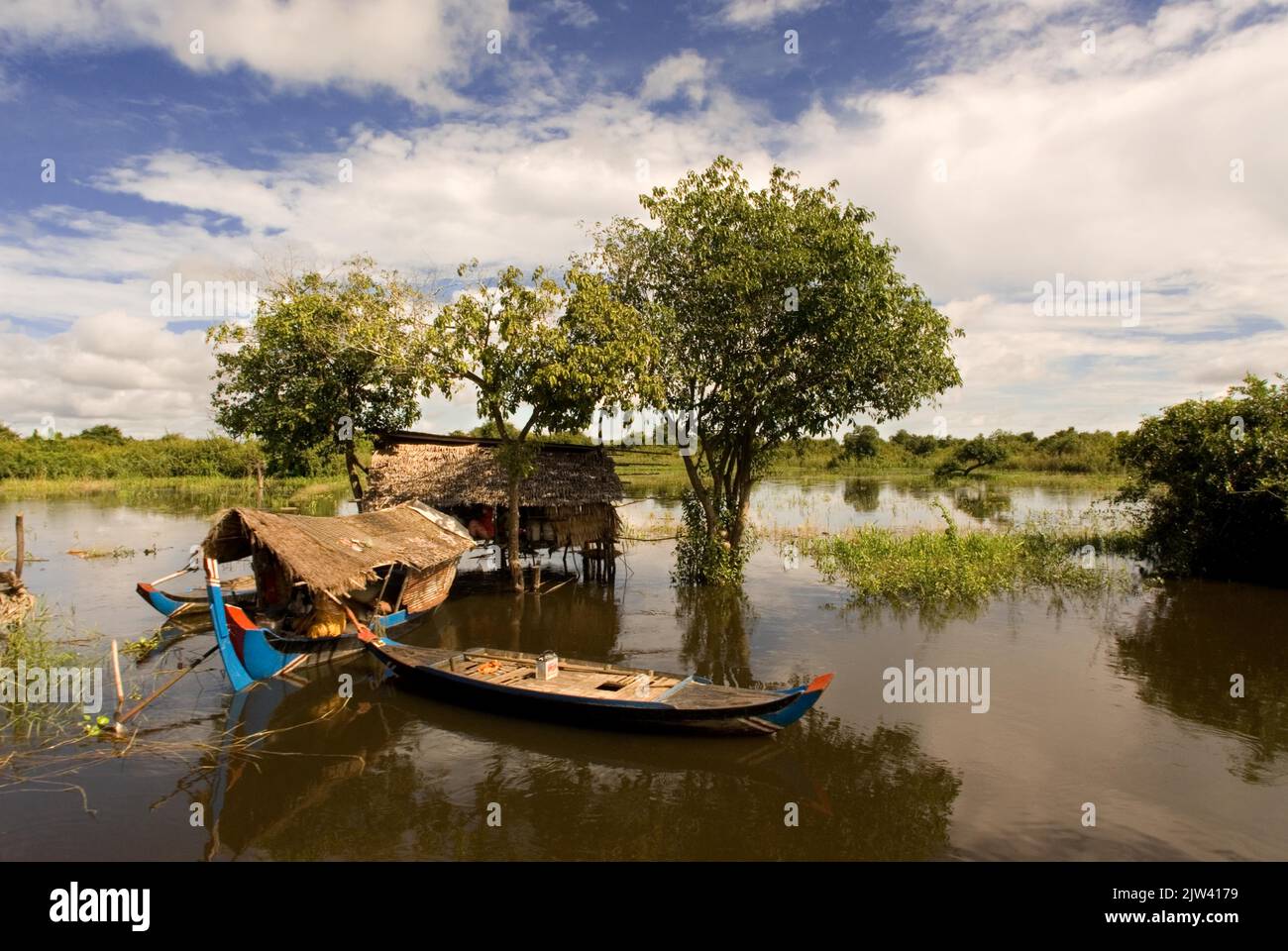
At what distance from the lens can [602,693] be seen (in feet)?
28.2

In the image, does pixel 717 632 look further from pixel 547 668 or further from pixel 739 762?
pixel 739 762

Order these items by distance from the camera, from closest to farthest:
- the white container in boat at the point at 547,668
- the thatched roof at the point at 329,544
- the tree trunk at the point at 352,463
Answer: the white container in boat at the point at 547,668 → the thatched roof at the point at 329,544 → the tree trunk at the point at 352,463

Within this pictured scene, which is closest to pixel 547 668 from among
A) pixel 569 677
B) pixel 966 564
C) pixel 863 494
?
pixel 569 677

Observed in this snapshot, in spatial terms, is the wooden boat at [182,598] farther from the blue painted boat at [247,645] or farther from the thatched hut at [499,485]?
the thatched hut at [499,485]

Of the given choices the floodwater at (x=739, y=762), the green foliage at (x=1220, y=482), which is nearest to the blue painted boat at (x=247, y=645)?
the floodwater at (x=739, y=762)

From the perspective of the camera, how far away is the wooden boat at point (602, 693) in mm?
8094

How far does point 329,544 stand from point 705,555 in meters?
8.90

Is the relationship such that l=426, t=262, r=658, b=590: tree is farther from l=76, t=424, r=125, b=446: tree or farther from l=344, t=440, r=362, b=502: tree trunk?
l=76, t=424, r=125, b=446: tree

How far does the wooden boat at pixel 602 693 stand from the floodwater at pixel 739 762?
0.86 feet

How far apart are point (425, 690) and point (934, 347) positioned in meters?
12.5

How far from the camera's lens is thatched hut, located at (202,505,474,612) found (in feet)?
33.9
